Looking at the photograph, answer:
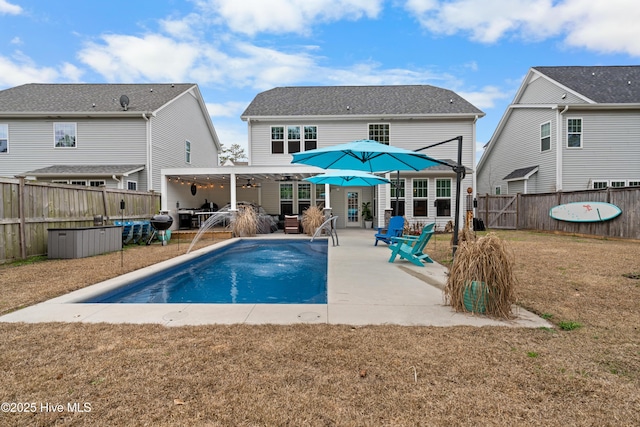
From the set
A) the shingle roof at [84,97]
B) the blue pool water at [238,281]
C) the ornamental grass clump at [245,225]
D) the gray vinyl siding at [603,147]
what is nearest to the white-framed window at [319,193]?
the ornamental grass clump at [245,225]

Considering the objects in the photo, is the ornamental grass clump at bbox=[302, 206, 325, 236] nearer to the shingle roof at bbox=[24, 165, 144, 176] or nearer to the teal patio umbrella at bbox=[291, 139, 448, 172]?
the teal patio umbrella at bbox=[291, 139, 448, 172]

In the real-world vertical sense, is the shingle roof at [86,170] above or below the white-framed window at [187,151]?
below

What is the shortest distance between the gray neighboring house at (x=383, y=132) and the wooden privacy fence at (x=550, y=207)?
1917 mm

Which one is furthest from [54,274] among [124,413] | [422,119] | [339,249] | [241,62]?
[241,62]

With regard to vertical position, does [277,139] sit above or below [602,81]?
below

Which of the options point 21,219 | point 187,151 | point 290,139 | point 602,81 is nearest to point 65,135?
point 187,151

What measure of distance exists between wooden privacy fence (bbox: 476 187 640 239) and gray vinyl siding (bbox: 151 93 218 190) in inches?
652

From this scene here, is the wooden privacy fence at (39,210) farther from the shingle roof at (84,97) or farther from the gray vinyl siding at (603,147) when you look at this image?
the gray vinyl siding at (603,147)

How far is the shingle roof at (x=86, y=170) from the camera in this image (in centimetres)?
1397

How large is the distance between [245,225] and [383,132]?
860cm

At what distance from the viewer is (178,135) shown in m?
17.7

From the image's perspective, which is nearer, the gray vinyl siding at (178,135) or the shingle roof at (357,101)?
the gray vinyl siding at (178,135)

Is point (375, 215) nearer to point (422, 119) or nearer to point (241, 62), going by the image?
point (422, 119)

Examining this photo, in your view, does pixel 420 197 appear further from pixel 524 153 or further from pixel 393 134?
pixel 524 153
